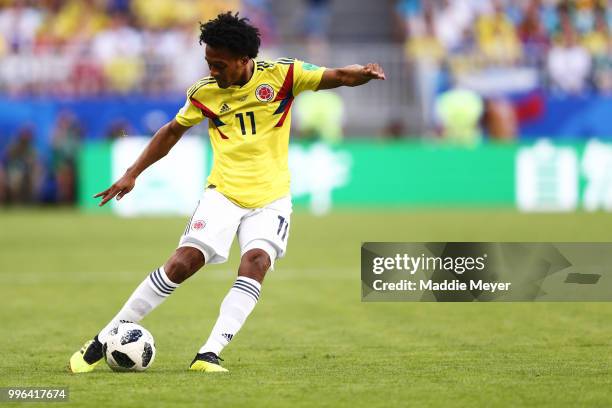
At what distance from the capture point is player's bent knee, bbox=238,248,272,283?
7.86m

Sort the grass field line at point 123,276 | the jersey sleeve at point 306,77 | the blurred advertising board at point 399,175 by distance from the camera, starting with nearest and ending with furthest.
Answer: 1. the jersey sleeve at point 306,77
2. the grass field line at point 123,276
3. the blurred advertising board at point 399,175

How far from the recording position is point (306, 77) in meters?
7.97

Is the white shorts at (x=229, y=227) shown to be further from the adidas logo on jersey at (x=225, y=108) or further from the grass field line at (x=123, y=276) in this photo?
the grass field line at (x=123, y=276)

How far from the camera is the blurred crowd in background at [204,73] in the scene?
28094 millimetres

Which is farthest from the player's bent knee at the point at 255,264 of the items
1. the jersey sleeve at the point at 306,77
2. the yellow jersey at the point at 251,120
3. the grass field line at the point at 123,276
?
the grass field line at the point at 123,276

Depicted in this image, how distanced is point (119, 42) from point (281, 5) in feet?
18.1

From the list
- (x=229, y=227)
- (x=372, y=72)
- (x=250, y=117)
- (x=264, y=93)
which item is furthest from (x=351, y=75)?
(x=229, y=227)

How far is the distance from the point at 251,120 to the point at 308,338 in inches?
94.4

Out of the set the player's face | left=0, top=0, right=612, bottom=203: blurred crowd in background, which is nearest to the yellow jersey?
the player's face

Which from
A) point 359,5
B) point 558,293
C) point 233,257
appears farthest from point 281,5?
point 558,293

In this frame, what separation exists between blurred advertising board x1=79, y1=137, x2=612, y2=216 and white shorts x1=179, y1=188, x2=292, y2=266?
1735 cm

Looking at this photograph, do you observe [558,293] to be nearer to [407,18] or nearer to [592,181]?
[592,181]

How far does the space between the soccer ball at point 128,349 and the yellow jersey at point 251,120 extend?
1071 millimetres

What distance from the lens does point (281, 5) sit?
33.3 m
